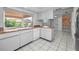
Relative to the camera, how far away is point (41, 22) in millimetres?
2592

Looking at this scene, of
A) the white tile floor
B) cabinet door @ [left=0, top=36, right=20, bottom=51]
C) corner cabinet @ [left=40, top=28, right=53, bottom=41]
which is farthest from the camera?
corner cabinet @ [left=40, top=28, right=53, bottom=41]

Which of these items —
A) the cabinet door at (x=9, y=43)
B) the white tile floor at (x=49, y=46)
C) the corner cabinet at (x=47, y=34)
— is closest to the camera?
the cabinet door at (x=9, y=43)

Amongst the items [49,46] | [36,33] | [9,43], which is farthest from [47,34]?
[9,43]

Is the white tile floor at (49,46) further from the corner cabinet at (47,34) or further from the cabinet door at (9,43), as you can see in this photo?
the corner cabinet at (47,34)

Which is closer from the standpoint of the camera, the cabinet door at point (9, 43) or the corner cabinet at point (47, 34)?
the cabinet door at point (9, 43)

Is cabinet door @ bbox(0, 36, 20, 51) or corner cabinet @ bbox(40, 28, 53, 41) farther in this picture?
corner cabinet @ bbox(40, 28, 53, 41)

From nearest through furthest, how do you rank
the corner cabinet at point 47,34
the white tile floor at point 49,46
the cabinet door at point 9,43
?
the cabinet door at point 9,43 → the white tile floor at point 49,46 → the corner cabinet at point 47,34

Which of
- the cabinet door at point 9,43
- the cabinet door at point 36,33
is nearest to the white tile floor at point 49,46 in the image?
the cabinet door at point 9,43

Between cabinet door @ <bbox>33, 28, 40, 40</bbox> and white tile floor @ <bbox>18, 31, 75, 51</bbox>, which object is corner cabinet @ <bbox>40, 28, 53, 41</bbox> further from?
white tile floor @ <bbox>18, 31, 75, 51</bbox>

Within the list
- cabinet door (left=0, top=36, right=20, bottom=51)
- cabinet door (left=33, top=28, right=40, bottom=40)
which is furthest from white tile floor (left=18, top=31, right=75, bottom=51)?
cabinet door (left=33, top=28, right=40, bottom=40)

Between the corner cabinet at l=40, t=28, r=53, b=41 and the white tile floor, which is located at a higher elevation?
the corner cabinet at l=40, t=28, r=53, b=41
